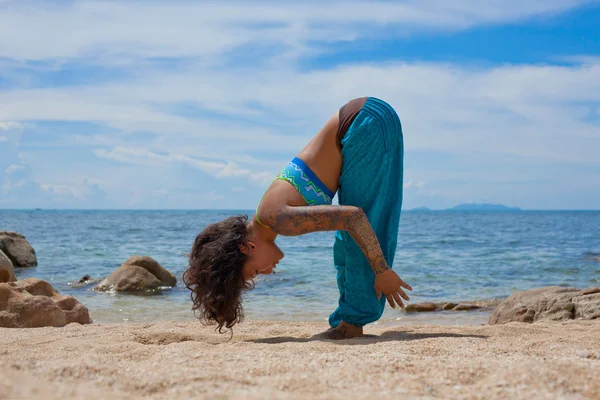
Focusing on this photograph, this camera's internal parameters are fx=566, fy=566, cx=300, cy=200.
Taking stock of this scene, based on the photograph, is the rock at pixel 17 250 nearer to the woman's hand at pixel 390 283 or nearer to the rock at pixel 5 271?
the rock at pixel 5 271

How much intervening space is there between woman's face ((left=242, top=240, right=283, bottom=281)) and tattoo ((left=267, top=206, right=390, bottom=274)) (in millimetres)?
209

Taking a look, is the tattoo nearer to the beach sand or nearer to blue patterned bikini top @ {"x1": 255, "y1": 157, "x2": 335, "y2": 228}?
blue patterned bikini top @ {"x1": 255, "y1": 157, "x2": 335, "y2": 228}

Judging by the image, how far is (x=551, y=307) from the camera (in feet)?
20.0

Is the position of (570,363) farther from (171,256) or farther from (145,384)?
(171,256)

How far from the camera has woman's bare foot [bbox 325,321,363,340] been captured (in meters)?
3.99

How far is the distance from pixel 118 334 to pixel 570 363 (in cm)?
317

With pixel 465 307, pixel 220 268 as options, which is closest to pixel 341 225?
pixel 220 268

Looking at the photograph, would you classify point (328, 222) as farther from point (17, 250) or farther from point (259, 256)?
point (17, 250)

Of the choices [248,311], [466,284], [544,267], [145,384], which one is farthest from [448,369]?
[544,267]

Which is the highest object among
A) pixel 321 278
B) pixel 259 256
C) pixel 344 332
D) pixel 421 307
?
pixel 259 256

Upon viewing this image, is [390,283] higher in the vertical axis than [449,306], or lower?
higher

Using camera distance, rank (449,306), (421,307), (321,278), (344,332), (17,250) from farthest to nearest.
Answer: (17,250) < (321,278) < (449,306) < (421,307) < (344,332)

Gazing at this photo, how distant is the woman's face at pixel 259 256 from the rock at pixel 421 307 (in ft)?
15.1

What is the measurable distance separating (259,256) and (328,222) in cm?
54
